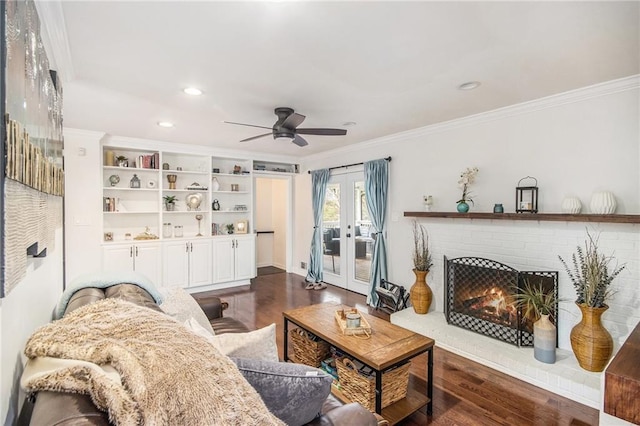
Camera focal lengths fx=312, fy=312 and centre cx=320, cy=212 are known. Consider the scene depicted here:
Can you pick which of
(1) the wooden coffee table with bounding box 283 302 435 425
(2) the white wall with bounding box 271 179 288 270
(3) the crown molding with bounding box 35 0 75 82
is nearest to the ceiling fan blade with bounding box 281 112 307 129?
(3) the crown molding with bounding box 35 0 75 82

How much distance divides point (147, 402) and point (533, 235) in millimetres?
3356

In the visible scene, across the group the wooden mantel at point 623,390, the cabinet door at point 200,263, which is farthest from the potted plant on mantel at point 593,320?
the cabinet door at point 200,263

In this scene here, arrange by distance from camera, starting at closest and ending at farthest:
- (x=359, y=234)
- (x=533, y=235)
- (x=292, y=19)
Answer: (x=292, y=19), (x=533, y=235), (x=359, y=234)

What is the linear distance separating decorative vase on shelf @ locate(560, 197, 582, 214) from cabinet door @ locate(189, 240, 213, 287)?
15.7ft

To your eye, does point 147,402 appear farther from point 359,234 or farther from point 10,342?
point 359,234

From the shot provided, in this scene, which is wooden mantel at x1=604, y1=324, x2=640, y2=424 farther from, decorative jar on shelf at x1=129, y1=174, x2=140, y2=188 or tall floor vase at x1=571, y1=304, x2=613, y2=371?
decorative jar on shelf at x1=129, y1=174, x2=140, y2=188

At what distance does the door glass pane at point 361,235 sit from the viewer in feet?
16.5

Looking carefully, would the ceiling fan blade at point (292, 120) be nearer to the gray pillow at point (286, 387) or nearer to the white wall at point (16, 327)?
the white wall at point (16, 327)

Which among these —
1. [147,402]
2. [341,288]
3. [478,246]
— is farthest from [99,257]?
[478,246]

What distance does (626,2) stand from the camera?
1.63m

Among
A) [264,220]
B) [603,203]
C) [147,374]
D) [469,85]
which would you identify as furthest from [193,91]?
[264,220]

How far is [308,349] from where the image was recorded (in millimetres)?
2602

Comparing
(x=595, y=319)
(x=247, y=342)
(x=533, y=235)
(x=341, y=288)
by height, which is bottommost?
(x=341, y=288)

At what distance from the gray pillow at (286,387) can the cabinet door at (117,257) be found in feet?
13.4
